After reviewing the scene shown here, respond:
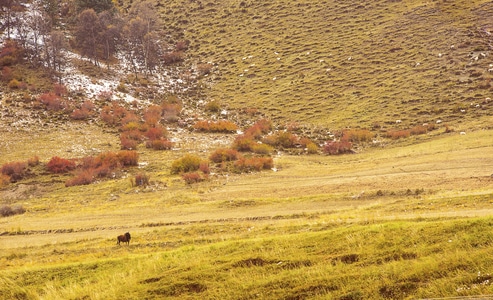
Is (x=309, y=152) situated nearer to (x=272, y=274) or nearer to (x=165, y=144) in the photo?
(x=165, y=144)

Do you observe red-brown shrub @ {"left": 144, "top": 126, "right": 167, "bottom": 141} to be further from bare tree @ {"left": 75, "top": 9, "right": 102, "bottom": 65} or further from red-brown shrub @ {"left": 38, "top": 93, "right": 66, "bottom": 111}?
bare tree @ {"left": 75, "top": 9, "right": 102, "bottom": 65}

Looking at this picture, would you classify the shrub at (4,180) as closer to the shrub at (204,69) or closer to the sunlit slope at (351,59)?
the sunlit slope at (351,59)

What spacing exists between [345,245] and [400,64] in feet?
151

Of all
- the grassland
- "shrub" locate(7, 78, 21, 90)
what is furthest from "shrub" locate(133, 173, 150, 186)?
"shrub" locate(7, 78, 21, 90)

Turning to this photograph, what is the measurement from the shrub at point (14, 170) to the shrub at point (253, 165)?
17285 millimetres

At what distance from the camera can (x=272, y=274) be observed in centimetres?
852

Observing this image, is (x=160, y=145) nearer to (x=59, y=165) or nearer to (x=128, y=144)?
(x=128, y=144)

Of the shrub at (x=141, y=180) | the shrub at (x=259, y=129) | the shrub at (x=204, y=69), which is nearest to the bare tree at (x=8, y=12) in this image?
the shrub at (x=204, y=69)

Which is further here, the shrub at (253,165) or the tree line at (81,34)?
the tree line at (81,34)

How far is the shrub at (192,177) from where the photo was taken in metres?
29.1

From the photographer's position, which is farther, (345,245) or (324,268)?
(345,245)

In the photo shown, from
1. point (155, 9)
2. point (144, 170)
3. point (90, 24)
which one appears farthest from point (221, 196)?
point (155, 9)

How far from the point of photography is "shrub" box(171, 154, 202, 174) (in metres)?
31.8

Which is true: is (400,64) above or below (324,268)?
above
